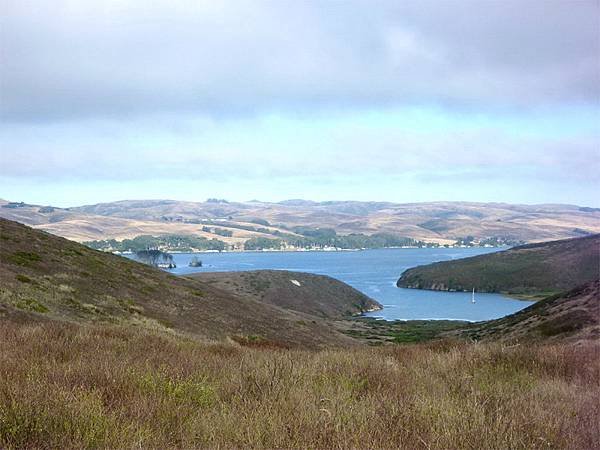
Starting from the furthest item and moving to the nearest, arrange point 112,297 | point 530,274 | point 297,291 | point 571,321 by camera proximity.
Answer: point 530,274 < point 297,291 < point 571,321 < point 112,297

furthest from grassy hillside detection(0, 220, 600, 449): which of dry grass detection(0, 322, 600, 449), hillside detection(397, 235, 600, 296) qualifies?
hillside detection(397, 235, 600, 296)

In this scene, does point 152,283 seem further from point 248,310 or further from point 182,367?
point 182,367

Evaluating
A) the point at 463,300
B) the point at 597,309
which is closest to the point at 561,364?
the point at 597,309

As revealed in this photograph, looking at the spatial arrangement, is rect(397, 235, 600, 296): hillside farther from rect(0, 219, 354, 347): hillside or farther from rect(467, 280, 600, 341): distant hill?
rect(0, 219, 354, 347): hillside

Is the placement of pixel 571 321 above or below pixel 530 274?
above

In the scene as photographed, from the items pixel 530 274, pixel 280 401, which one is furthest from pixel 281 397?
pixel 530 274

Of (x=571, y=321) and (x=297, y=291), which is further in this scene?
(x=297, y=291)

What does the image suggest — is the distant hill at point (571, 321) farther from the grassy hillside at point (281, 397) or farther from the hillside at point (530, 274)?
the hillside at point (530, 274)

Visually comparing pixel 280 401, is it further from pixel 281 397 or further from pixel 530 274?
pixel 530 274
